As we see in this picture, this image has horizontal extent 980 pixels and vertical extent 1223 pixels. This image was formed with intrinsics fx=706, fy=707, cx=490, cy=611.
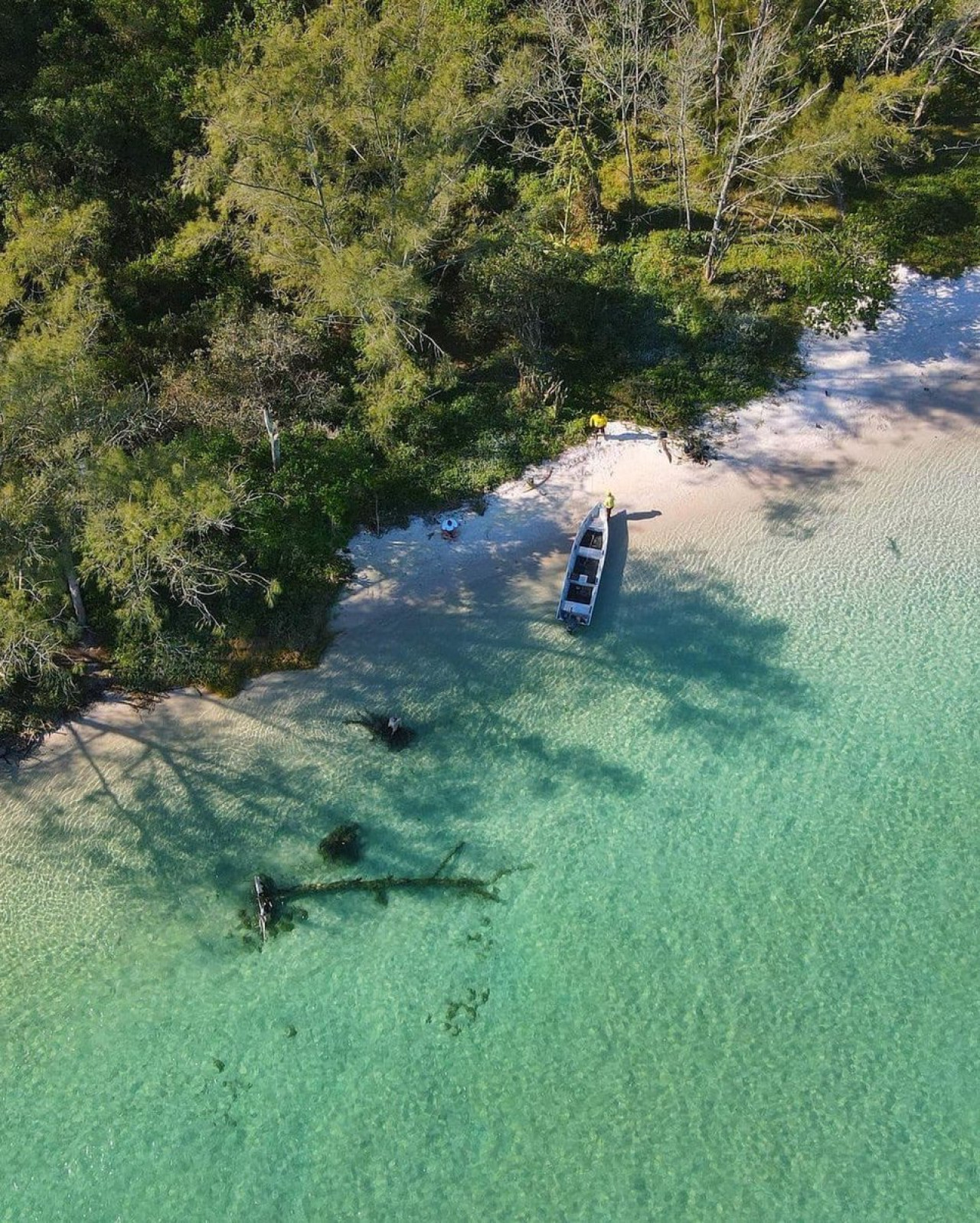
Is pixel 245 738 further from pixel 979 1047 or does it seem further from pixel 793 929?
pixel 979 1047

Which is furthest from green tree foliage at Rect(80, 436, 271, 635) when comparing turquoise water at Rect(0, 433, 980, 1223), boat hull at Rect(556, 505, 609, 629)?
boat hull at Rect(556, 505, 609, 629)

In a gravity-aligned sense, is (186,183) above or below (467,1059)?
above

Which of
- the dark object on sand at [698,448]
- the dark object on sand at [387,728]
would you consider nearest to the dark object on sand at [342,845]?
the dark object on sand at [387,728]

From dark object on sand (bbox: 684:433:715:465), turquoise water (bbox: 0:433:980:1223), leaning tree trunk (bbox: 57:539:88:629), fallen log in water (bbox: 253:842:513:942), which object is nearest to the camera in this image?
turquoise water (bbox: 0:433:980:1223)

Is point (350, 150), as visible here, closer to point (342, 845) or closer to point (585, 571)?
point (585, 571)

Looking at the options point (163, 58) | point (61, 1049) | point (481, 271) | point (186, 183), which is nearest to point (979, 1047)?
point (61, 1049)

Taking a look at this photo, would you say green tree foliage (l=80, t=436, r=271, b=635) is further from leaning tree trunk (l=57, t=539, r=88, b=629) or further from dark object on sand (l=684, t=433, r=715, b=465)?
dark object on sand (l=684, t=433, r=715, b=465)
